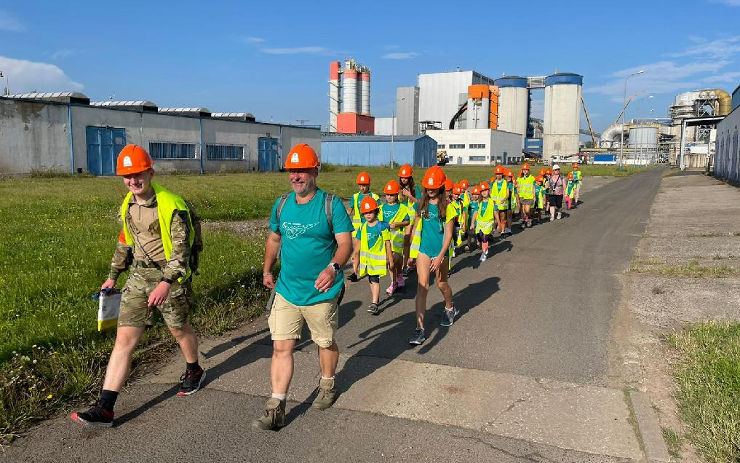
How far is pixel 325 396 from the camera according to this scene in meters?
4.25

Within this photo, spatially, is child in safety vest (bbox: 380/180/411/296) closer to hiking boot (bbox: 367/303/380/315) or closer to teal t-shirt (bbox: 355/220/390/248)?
teal t-shirt (bbox: 355/220/390/248)

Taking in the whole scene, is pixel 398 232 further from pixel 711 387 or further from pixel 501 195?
pixel 501 195

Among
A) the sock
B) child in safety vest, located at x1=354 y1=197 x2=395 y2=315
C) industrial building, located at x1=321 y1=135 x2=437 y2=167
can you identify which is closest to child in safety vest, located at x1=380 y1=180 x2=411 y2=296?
child in safety vest, located at x1=354 y1=197 x2=395 y2=315

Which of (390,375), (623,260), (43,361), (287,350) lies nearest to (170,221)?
(287,350)

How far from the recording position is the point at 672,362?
16.9ft

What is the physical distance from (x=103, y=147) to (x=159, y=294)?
31.5 m

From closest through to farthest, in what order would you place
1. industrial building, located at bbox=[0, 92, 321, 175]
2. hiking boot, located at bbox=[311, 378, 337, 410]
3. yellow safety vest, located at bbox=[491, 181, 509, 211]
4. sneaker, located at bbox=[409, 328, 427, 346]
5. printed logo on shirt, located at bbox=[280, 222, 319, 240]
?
1. printed logo on shirt, located at bbox=[280, 222, 319, 240]
2. hiking boot, located at bbox=[311, 378, 337, 410]
3. sneaker, located at bbox=[409, 328, 427, 346]
4. yellow safety vest, located at bbox=[491, 181, 509, 211]
5. industrial building, located at bbox=[0, 92, 321, 175]

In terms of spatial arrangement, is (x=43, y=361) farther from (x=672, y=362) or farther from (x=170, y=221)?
(x=672, y=362)

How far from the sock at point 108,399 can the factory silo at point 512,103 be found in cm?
10720

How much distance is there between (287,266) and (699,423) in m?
3.18

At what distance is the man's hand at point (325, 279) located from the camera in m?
3.87

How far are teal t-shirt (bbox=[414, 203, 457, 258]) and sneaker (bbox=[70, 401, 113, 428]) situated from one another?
3384 millimetres

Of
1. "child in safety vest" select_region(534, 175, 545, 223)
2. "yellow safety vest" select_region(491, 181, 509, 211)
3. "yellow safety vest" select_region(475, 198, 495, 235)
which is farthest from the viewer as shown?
"child in safety vest" select_region(534, 175, 545, 223)

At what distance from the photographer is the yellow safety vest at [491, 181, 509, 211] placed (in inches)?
524
